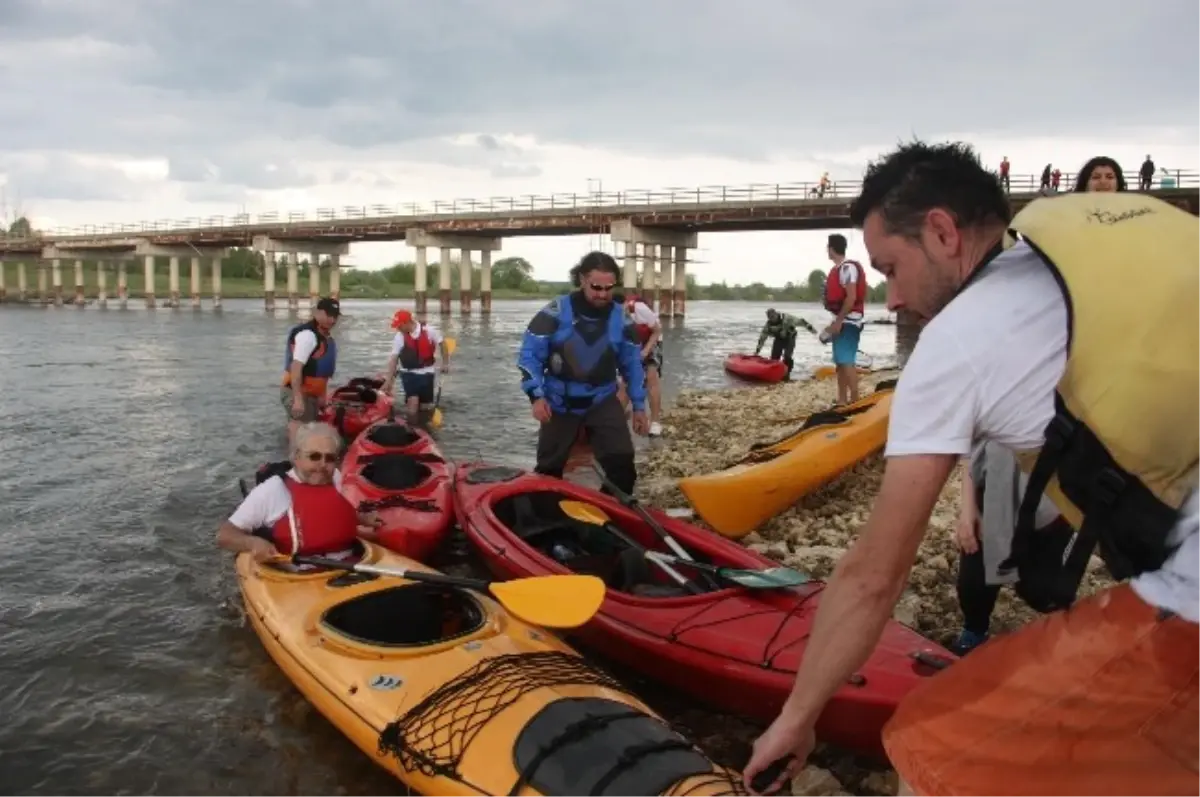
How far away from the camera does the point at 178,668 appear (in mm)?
4359

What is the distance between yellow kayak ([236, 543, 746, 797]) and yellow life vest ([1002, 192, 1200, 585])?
155 cm

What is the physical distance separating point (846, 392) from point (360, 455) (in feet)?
16.3

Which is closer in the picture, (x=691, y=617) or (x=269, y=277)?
(x=691, y=617)

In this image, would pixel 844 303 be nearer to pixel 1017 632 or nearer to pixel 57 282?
pixel 1017 632

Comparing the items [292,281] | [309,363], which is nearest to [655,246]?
[292,281]

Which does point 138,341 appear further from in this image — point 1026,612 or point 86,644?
point 1026,612

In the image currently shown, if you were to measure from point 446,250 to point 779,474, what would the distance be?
117 feet

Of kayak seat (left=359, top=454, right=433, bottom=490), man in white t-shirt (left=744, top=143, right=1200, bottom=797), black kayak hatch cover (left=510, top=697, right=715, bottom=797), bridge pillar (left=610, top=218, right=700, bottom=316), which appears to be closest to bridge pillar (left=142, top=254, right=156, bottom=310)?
bridge pillar (left=610, top=218, right=700, bottom=316)

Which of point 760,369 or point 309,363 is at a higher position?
point 309,363

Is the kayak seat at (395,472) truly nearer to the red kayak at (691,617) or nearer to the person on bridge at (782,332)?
the red kayak at (691,617)

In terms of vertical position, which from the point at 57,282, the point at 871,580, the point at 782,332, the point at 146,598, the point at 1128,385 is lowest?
the point at 146,598

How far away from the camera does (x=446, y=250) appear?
3962cm

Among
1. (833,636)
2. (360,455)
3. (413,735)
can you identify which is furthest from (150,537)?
(833,636)

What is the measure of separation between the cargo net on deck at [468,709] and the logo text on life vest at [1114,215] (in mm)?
1874
